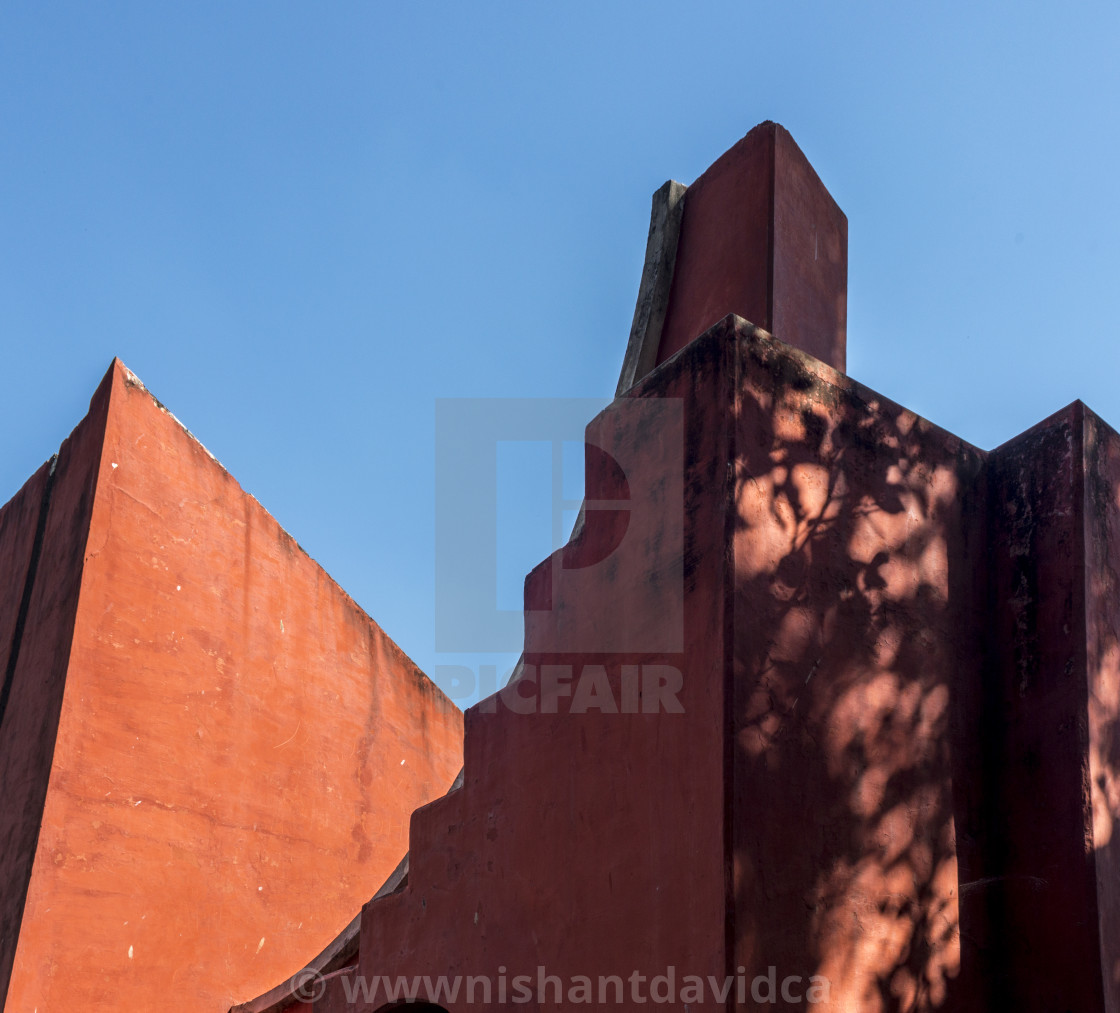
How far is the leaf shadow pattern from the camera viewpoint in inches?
136

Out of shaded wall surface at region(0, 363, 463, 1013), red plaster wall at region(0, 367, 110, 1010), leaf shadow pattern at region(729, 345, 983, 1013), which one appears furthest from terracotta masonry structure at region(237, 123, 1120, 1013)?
red plaster wall at region(0, 367, 110, 1010)

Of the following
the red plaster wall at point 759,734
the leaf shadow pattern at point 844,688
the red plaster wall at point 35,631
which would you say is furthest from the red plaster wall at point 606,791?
the red plaster wall at point 35,631

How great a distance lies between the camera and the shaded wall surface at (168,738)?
6109 millimetres

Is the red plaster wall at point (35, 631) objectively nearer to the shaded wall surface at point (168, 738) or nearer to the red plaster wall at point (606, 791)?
the shaded wall surface at point (168, 738)

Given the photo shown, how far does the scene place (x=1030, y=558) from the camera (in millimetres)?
4344

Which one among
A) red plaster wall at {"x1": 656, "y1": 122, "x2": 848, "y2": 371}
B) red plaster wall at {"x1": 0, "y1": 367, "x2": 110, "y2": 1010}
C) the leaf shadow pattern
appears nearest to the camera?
the leaf shadow pattern

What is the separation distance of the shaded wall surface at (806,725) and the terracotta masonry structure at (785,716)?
1 cm

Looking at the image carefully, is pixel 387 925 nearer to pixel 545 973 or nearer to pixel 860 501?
pixel 545 973

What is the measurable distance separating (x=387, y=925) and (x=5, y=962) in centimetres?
219

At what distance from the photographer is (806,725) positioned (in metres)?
3.65

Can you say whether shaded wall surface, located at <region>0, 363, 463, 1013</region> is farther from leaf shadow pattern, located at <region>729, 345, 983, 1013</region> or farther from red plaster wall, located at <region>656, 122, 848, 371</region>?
leaf shadow pattern, located at <region>729, 345, 983, 1013</region>

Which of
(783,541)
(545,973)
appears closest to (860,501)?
(783,541)

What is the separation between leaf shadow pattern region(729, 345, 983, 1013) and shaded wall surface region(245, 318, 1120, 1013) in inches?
0.4

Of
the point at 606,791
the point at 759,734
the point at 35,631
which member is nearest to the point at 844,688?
the point at 759,734
